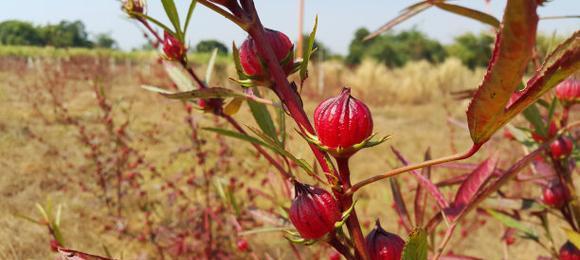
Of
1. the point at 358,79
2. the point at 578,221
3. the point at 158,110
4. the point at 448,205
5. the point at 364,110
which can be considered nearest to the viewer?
the point at 364,110

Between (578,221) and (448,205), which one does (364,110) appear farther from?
(578,221)

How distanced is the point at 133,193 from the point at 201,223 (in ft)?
2.55

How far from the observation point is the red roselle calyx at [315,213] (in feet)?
1.05

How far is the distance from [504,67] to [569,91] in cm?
51

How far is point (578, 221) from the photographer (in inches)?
25.1

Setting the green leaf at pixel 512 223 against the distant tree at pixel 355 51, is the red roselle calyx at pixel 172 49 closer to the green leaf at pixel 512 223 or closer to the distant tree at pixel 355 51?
the green leaf at pixel 512 223

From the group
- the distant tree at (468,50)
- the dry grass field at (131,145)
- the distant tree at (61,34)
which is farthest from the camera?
the distant tree at (468,50)

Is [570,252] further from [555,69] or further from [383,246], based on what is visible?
[555,69]

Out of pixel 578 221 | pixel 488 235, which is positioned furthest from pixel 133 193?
pixel 578 221

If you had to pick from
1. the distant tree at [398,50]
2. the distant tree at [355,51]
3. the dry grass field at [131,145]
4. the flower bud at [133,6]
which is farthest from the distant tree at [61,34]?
the distant tree at [355,51]

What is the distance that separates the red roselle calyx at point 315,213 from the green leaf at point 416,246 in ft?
0.18

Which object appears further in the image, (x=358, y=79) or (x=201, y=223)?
(x=358, y=79)

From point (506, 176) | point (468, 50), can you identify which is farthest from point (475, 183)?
point (468, 50)

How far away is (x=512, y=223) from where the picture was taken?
70 centimetres
